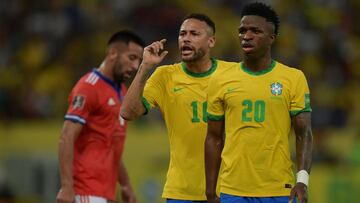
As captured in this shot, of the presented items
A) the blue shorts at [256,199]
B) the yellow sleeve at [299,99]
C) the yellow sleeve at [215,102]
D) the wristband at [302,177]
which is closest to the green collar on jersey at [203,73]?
the yellow sleeve at [215,102]

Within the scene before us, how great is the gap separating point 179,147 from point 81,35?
10971mm

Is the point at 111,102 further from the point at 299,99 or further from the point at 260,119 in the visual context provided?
the point at 299,99

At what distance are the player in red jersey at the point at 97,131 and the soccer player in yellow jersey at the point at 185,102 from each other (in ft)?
3.31

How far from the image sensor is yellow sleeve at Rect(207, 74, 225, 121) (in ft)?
25.5

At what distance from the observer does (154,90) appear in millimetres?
8633

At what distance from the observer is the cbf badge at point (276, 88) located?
7605 mm

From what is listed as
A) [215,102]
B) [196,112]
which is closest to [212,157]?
[215,102]

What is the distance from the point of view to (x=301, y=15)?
20250mm

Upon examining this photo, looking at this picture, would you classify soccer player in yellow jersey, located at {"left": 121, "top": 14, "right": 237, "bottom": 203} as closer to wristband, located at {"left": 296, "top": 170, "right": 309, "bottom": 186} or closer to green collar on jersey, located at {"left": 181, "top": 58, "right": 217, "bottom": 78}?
green collar on jersey, located at {"left": 181, "top": 58, "right": 217, "bottom": 78}

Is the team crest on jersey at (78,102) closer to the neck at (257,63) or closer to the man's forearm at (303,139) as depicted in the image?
the neck at (257,63)

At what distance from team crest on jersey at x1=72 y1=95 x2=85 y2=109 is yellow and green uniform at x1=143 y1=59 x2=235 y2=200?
0.99m

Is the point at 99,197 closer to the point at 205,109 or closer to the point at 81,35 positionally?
the point at 205,109

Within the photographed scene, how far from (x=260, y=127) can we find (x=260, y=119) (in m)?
0.06

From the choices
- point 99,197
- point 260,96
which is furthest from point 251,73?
point 99,197
